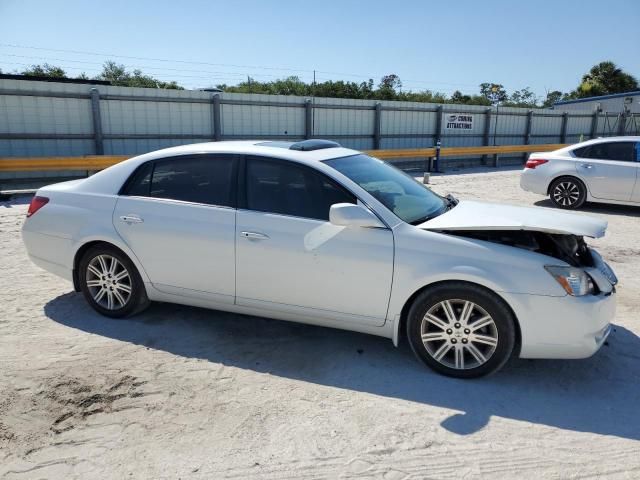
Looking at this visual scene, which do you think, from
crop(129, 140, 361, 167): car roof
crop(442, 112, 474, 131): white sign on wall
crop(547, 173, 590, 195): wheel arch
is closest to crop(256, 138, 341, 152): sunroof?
crop(129, 140, 361, 167): car roof

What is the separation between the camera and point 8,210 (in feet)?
33.3

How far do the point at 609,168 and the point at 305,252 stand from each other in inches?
345

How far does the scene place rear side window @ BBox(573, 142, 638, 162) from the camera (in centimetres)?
1020

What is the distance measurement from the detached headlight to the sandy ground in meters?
0.72

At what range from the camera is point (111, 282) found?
470cm

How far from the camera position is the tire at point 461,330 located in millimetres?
3543

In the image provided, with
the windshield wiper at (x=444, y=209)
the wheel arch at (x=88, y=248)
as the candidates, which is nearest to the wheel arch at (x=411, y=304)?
the windshield wiper at (x=444, y=209)

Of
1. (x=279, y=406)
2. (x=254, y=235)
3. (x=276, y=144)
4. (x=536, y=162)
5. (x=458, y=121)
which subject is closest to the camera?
(x=279, y=406)

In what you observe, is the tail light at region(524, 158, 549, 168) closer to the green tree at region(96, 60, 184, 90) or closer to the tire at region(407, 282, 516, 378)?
the tire at region(407, 282, 516, 378)

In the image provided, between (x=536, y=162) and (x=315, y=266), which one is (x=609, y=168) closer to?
(x=536, y=162)

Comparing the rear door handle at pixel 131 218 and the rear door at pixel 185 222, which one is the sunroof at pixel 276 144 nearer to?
the rear door at pixel 185 222

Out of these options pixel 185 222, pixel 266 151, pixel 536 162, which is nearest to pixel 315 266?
pixel 266 151

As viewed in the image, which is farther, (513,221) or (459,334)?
(513,221)

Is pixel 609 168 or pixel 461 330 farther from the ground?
pixel 609 168
